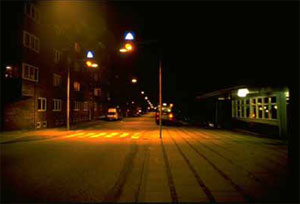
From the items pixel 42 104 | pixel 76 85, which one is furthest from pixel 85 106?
pixel 42 104

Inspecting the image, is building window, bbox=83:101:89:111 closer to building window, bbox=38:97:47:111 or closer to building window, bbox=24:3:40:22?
building window, bbox=38:97:47:111

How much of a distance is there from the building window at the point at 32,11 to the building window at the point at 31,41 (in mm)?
1954

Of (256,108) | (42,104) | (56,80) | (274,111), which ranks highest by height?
(56,80)

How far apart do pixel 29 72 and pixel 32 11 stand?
21.8ft

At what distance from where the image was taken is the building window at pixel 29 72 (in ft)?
74.1

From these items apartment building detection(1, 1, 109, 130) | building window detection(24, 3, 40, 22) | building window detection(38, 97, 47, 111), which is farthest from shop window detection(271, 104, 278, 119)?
building window detection(24, 3, 40, 22)

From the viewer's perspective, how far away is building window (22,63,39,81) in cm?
2260

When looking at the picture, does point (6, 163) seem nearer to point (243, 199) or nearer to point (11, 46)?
point (243, 199)

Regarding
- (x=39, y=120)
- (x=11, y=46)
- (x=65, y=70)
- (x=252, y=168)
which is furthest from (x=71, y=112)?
(x=252, y=168)

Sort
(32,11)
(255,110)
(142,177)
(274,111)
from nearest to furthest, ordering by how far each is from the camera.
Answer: (142,177), (274,111), (255,110), (32,11)

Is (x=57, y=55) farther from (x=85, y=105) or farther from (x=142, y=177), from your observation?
(x=142, y=177)

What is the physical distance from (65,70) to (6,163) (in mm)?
25969

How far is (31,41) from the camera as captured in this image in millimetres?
23984

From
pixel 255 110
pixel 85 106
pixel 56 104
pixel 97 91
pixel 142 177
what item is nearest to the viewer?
pixel 142 177
